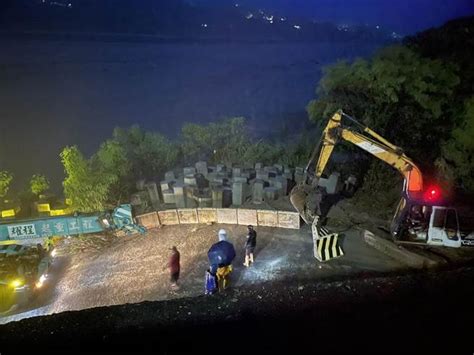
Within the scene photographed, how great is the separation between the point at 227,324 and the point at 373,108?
13.0 metres

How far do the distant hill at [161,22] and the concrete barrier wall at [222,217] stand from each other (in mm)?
81415

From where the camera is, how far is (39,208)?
45.6ft

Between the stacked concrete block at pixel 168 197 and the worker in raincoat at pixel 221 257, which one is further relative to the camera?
the stacked concrete block at pixel 168 197

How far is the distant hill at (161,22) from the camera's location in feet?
300

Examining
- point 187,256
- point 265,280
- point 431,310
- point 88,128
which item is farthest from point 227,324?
point 88,128

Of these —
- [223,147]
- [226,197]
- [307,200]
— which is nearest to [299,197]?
[307,200]

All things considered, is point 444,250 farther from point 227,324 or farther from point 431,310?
point 227,324

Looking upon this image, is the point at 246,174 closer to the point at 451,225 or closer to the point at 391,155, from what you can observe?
the point at 391,155

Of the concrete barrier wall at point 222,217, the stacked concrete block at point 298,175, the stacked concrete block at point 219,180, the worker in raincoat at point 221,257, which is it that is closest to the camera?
the worker in raincoat at point 221,257

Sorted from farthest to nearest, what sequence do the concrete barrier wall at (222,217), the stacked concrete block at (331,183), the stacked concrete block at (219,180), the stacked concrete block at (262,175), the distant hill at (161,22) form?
1. the distant hill at (161,22)
2. the stacked concrete block at (262,175)
3. the stacked concrete block at (219,180)
4. the stacked concrete block at (331,183)
5. the concrete barrier wall at (222,217)

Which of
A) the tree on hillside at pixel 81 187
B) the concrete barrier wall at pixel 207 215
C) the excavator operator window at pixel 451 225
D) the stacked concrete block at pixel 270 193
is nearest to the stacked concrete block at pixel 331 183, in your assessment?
the stacked concrete block at pixel 270 193

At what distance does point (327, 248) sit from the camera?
11.2 meters

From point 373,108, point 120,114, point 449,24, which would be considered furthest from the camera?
point 120,114

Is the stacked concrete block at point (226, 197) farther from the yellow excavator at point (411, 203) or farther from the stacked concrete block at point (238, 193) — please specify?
the yellow excavator at point (411, 203)
